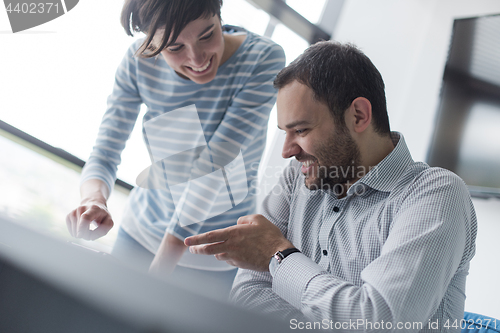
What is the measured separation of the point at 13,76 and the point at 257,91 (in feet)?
4.27

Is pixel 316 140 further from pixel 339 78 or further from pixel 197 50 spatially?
pixel 197 50

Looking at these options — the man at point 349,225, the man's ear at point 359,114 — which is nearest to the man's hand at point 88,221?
the man at point 349,225

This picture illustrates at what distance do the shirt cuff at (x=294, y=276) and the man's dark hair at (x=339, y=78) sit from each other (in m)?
0.42

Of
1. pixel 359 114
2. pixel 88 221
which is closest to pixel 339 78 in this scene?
pixel 359 114

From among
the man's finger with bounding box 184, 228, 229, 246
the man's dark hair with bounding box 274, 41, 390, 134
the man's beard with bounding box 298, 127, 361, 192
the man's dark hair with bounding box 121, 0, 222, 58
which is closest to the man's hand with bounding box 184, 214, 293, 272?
the man's finger with bounding box 184, 228, 229, 246

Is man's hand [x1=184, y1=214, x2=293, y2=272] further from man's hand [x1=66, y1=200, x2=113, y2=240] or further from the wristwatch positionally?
man's hand [x1=66, y1=200, x2=113, y2=240]

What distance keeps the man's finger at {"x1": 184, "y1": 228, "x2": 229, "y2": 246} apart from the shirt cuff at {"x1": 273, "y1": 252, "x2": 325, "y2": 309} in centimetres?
14

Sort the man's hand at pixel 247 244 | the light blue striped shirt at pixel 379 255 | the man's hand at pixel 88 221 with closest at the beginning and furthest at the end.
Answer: the light blue striped shirt at pixel 379 255 → the man's hand at pixel 247 244 → the man's hand at pixel 88 221

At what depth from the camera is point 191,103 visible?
1200mm

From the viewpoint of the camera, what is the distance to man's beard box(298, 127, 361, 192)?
1.00 metres

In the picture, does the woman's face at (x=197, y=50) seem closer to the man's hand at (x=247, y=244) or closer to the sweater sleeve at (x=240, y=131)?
the sweater sleeve at (x=240, y=131)

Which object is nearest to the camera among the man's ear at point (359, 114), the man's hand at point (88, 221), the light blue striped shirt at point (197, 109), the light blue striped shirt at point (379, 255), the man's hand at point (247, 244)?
the light blue striped shirt at point (379, 255)

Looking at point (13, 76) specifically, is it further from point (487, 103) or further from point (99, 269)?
point (487, 103)

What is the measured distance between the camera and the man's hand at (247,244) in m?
0.78
